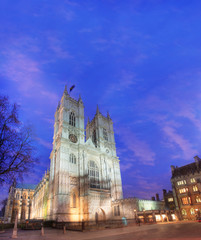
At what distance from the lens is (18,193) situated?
80125mm

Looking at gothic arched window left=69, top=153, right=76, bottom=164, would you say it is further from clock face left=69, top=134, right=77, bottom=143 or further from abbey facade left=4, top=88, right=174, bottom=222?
clock face left=69, top=134, right=77, bottom=143

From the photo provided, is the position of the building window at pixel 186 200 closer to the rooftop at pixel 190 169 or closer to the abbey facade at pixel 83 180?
the abbey facade at pixel 83 180

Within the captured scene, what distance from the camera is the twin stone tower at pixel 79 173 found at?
3536cm

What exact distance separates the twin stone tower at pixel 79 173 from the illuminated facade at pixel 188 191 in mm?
16031

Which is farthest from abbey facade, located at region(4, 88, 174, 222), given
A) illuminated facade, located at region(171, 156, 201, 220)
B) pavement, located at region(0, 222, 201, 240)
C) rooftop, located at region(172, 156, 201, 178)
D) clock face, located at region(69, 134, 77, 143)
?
pavement, located at region(0, 222, 201, 240)

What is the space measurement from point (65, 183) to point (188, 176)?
30658 mm

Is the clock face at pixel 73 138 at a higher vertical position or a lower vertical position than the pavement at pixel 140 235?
higher

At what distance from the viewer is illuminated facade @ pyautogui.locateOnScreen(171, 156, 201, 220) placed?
3641 centimetres

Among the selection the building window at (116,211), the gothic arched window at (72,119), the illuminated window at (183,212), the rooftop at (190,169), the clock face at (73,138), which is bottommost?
the illuminated window at (183,212)

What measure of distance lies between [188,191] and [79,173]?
27324mm

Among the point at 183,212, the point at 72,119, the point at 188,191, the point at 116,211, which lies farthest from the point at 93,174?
the point at 188,191

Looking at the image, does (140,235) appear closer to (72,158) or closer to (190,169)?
(72,158)

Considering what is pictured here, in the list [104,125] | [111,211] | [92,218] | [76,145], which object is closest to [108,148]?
[104,125]

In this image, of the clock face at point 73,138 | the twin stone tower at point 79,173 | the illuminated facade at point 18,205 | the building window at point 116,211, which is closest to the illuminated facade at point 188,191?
the building window at point 116,211
